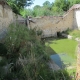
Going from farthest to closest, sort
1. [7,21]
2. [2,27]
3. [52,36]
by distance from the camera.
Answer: [52,36] → [7,21] → [2,27]

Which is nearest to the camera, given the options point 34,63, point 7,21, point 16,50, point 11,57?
point 34,63

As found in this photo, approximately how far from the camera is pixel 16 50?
1017cm

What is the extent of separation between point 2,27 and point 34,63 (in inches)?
205

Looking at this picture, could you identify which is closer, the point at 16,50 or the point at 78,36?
the point at 16,50

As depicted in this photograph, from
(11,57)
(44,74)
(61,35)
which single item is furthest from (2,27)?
(61,35)

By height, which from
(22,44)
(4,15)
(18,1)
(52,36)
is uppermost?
(18,1)

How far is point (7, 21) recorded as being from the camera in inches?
488

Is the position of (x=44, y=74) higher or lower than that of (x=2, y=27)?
lower

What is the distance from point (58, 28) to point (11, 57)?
621 inches

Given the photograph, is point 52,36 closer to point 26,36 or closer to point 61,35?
point 61,35

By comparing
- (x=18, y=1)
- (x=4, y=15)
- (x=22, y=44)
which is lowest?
(x=22, y=44)

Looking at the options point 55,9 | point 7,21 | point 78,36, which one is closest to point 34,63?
point 7,21

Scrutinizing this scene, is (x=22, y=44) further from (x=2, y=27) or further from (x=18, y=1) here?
(x=18, y=1)

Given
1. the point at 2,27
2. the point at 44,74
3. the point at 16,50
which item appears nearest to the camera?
the point at 44,74
